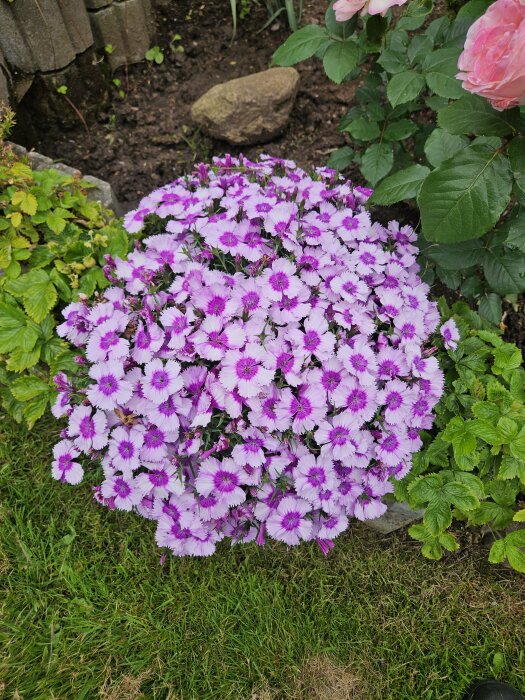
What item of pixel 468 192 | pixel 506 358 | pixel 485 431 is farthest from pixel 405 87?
pixel 485 431

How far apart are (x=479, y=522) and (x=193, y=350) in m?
1.05

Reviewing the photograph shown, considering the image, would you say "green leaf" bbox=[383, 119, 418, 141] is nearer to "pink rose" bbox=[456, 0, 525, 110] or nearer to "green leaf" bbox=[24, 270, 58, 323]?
"pink rose" bbox=[456, 0, 525, 110]

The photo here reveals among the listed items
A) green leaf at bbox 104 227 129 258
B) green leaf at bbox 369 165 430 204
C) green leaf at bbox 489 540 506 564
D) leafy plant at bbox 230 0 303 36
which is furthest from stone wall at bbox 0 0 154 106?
green leaf at bbox 489 540 506 564

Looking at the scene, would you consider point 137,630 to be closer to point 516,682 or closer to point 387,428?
point 387,428

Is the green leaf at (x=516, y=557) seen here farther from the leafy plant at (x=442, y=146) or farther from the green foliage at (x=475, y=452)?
the leafy plant at (x=442, y=146)

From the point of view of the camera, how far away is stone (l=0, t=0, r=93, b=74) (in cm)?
228

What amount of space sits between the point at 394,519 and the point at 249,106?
188 cm

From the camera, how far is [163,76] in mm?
2857

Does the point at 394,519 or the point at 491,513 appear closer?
the point at 491,513

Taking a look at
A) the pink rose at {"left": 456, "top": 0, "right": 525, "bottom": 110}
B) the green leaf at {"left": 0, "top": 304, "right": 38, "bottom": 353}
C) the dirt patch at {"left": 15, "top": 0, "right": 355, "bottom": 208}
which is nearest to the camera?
the pink rose at {"left": 456, "top": 0, "right": 525, "bottom": 110}

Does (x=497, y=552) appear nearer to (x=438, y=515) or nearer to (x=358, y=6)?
(x=438, y=515)

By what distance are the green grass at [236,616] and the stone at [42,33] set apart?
1.83m

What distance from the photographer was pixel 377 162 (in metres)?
1.96

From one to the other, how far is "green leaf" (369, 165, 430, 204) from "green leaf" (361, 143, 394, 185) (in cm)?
22
